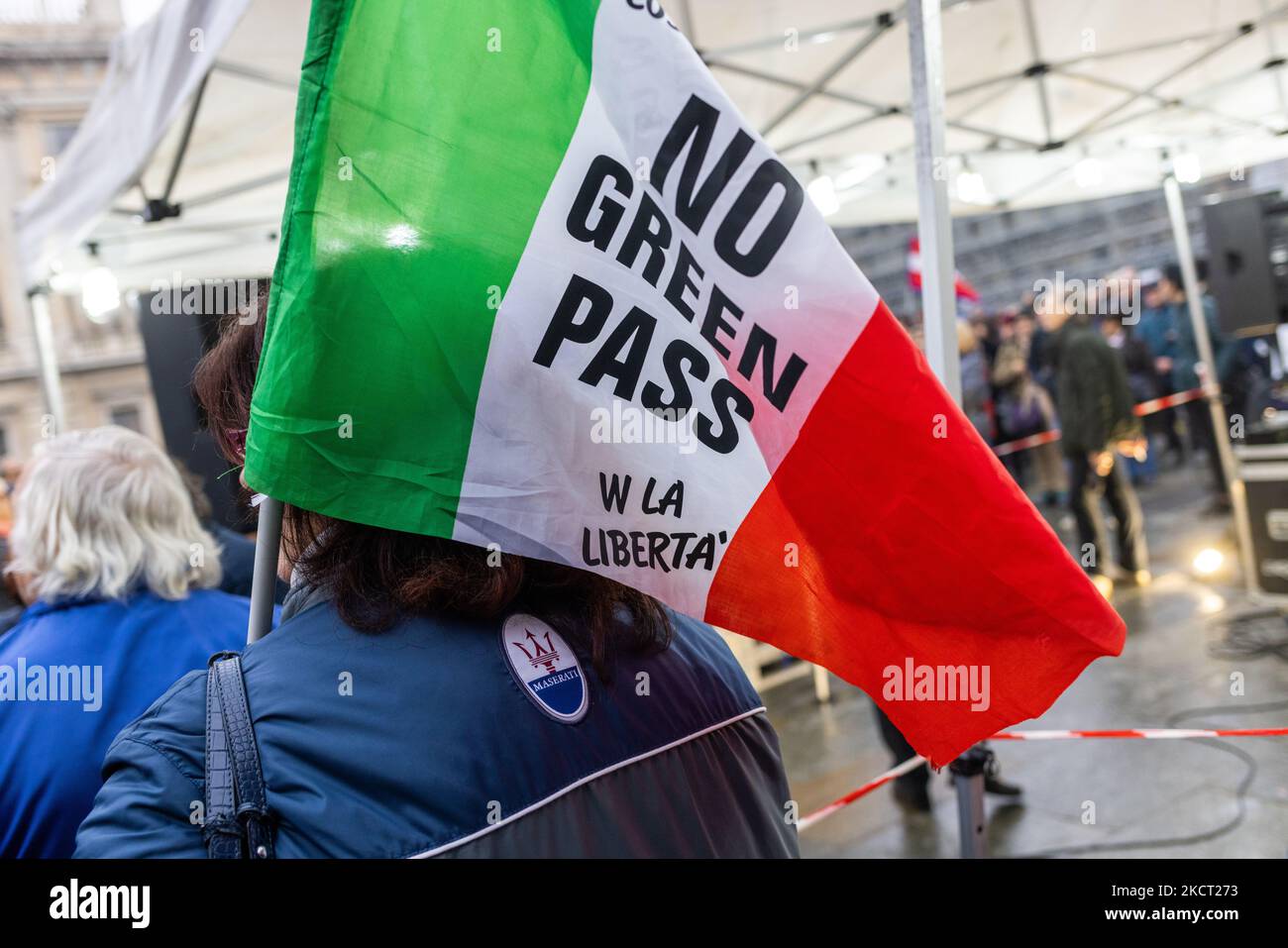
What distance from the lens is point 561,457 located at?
3.67 ft

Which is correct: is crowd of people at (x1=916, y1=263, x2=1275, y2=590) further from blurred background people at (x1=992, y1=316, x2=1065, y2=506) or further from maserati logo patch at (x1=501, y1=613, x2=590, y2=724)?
maserati logo patch at (x1=501, y1=613, x2=590, y2=724)

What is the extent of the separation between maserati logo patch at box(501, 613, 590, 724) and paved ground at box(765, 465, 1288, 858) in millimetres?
2826

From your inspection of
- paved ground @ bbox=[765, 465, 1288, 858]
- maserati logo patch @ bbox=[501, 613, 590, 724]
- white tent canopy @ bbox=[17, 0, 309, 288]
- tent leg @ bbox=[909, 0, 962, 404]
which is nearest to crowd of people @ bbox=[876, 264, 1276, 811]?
paved ground @ bbox=[765, 465, 1288, 858]

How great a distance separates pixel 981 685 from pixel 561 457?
0.55 meters

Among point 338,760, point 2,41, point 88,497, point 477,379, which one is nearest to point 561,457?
point 477,379

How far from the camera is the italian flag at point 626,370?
1.06 metres

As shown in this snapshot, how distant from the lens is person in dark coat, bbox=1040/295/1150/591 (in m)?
6.59

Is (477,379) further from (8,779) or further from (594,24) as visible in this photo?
(8,779)

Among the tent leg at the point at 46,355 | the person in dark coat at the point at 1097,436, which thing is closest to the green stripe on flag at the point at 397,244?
the tent leg at the point at 46,355

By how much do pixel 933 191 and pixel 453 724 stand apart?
6.17 ft

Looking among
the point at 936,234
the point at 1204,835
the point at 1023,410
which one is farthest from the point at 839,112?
the point at 1023,410

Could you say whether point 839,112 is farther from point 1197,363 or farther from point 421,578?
point 1197,363
